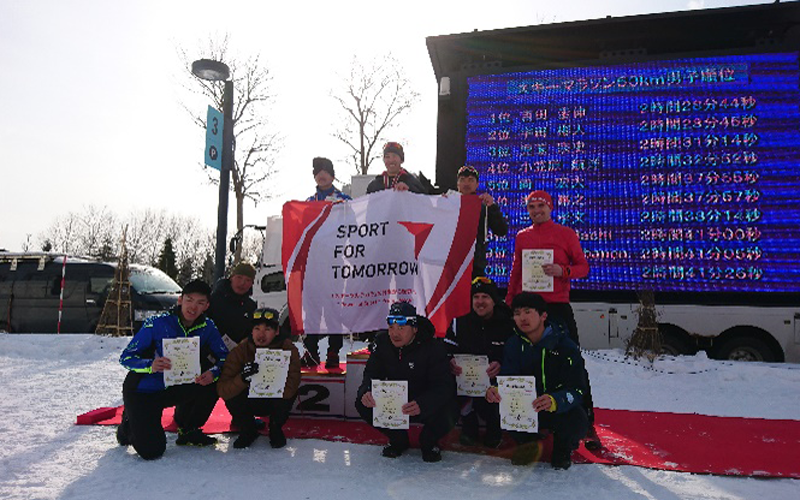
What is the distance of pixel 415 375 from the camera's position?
12.1 feet

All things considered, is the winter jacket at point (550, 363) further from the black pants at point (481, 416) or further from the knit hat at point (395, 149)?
the knit hat at point (395, 149)

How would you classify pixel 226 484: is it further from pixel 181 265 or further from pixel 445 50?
pixel 181 265

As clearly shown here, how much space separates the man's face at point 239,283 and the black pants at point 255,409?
1116 mm

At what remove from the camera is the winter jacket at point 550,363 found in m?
3.48

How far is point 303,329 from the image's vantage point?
Result: 14.8ft

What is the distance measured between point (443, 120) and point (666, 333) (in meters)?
4.77

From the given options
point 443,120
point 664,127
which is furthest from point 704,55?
point 443,120

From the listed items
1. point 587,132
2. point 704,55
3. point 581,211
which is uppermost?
point 704,55

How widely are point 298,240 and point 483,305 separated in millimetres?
1733

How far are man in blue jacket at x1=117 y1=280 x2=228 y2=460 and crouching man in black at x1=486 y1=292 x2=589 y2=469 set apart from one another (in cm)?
210

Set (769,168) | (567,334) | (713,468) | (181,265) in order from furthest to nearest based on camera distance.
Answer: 1. (181,265)
2. (769,168)
3. (567,334)
4. (713,468)

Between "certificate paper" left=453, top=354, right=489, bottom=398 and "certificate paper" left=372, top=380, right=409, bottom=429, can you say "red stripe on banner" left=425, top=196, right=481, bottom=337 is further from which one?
"certificate paper" left=372, top=380, right=409, bottom=429

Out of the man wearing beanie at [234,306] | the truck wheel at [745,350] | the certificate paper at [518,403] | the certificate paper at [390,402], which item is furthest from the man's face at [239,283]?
the truck wheel at [745,350]

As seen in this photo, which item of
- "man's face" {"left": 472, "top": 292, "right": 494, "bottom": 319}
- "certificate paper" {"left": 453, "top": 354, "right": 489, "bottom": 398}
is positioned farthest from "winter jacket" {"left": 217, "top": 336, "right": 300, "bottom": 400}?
"man's face" {"left": 472, "top": 292, "right": 494, "bottom": 319}
